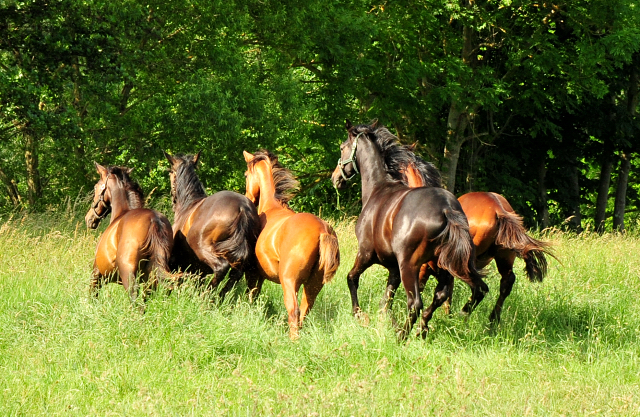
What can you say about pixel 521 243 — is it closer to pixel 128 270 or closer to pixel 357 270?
pixel 357 270

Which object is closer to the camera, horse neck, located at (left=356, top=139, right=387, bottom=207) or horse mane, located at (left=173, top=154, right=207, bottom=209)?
horse neck, located at (left=356, top=139, right=387, bottom=207)

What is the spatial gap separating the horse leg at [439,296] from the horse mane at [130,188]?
3.69 m

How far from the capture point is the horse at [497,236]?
27.3ft

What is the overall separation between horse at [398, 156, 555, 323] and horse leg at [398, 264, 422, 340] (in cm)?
142

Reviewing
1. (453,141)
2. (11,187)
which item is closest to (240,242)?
(11,187)

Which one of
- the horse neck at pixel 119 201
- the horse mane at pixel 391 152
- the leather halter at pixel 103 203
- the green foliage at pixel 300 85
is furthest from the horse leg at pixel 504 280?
the green foliage at pixel 300 85

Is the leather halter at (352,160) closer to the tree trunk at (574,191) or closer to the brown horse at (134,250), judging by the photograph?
the brown horse at (134,250)

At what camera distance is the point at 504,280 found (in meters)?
8.74

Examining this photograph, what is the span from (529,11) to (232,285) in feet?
48.3

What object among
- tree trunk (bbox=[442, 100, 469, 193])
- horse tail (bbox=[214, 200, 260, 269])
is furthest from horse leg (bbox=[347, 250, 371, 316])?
tree trunk (bbox=[442, 100, 469, 193])

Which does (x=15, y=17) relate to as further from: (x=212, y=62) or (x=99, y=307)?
(x=99, y=307)

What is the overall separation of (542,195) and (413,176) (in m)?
14.9

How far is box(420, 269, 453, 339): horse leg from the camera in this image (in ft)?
24.1

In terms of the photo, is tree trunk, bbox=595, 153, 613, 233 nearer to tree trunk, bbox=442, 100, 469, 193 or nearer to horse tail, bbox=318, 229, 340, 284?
tree trunk, bbox=442, 100, 469, 193
